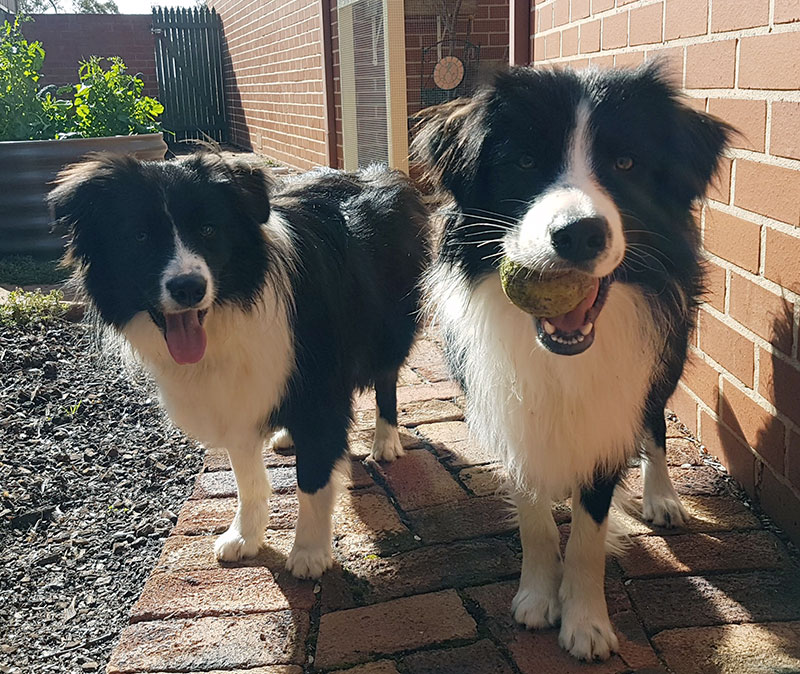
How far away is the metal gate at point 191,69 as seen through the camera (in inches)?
622

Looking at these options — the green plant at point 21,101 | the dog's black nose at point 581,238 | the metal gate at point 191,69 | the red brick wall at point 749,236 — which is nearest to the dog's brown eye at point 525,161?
the dog's black nose at point 581,238

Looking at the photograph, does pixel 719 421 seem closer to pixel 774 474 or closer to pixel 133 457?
pixel 774 474

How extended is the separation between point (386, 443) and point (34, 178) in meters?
4.70

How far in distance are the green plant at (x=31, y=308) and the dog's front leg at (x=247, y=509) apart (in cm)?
280

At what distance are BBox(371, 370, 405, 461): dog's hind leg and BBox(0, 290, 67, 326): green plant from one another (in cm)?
267

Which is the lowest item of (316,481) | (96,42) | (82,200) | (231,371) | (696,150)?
(316,481)

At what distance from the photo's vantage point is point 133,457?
11.2ft

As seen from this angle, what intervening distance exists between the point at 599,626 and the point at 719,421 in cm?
121

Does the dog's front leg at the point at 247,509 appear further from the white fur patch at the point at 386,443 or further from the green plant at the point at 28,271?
the green plant at the point at 28,271

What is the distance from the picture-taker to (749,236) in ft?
8.57

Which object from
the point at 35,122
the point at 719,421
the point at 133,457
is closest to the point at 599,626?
the point at 719,421

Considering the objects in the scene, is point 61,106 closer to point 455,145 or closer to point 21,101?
point 21,101

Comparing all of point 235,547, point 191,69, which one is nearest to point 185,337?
point 235,547

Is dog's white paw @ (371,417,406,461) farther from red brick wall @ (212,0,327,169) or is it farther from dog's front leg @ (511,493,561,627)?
red brick wall @ (212,0,327,169)
